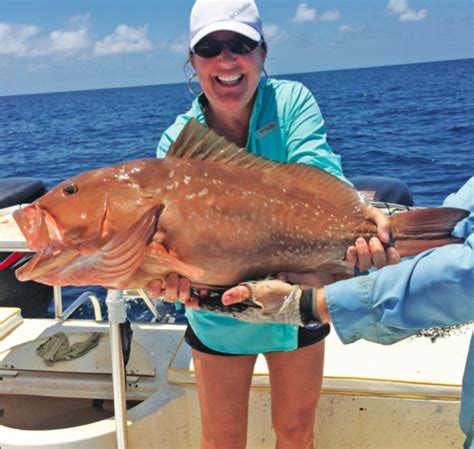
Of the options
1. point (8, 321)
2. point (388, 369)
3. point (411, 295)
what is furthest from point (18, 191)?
point (411, 295)

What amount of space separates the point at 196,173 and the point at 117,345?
108cm

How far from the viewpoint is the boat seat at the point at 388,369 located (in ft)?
10.4

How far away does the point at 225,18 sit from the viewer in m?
2.32

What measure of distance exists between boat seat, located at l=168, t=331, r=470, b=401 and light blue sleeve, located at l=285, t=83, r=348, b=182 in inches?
54.2

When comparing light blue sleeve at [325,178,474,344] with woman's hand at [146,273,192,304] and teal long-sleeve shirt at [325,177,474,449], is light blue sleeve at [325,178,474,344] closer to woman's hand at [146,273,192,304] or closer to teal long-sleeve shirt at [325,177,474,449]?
teal long-sleeve shirt at [325,177,474,449]

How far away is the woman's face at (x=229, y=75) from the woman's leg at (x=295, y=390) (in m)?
1.22

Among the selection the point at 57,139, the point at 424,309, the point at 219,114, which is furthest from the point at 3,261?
the point at 57,139

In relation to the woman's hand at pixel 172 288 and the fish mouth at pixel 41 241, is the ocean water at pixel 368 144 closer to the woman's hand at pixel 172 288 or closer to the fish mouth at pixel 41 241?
the woman's hand at pixel 172 288

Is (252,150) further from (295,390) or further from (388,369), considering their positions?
(388,369)

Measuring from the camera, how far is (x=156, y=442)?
10.7 feet

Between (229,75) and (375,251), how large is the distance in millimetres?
1016

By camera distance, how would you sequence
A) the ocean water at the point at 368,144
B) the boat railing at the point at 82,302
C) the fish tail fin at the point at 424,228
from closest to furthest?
the fish tail fin at the point at 424,228
the boat railing at the point at 82,302
the ocean water at the point at 368,144

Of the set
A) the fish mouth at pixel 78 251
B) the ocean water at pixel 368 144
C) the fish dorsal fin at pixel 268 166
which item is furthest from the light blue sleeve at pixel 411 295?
the ocean water at pixel 368 144

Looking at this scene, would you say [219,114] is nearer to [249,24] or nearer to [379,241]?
[249,24]
